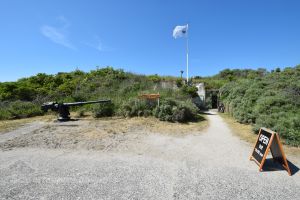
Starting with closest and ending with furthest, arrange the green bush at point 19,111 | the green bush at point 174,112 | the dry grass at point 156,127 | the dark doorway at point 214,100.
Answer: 1. the dry grass at point 156,127
2. the green bush at point 174,112
3. the green bush at point 19,111
4. the dark doorway at point 214,100

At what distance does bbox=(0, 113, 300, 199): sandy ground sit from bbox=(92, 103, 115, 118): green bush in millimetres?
3885

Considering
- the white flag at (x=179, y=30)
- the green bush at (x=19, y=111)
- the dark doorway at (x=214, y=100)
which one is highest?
the white flag at (x=179, y=30)

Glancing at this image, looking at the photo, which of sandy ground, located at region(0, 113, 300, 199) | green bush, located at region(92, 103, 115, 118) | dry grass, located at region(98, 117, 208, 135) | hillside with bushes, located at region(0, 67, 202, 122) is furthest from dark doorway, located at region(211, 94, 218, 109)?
sandy ground, located at region(0, 113, 300, 199)

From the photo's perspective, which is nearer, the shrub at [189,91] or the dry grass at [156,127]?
the dry grass at [156,127]

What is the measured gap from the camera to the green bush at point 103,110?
1102cm

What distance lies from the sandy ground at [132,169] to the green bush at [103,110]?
3.89m

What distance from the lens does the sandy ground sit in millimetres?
3338

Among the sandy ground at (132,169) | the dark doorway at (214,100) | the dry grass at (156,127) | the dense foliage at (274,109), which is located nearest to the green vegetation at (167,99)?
the dense foliage at (274,109)

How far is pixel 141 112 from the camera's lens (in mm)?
10820

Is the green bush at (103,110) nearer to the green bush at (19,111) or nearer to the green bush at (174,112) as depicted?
the green bush at (174,112)

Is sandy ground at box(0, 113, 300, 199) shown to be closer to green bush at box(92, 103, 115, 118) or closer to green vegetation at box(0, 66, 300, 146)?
green vegetation at box(0, 66, 300, 146)

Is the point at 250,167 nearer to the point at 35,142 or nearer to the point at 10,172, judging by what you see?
the point at 10,172

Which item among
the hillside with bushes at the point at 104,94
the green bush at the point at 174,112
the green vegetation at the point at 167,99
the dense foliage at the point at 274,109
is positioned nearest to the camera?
the dense foliage at the point at 274,109

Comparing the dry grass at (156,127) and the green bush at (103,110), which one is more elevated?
the green bush at (103,110)
